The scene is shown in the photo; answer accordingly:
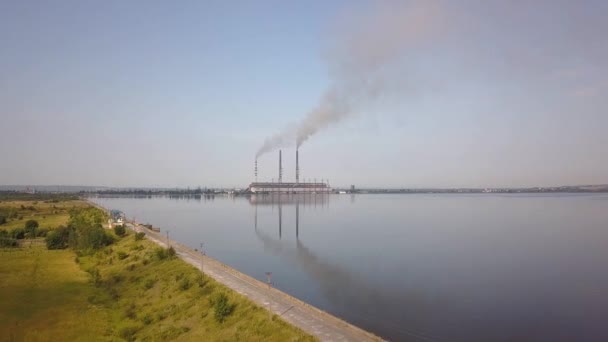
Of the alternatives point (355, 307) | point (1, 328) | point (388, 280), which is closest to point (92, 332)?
point (1, 328)

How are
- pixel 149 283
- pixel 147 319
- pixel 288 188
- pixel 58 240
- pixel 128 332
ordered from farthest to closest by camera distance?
1. pixel 288 188
2. pixel 58 240
3. pixel 149 283
4. pixel 147 319
5. pixel 128 332

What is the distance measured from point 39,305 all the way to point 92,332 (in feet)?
15.5

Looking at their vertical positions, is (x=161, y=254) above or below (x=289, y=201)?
below

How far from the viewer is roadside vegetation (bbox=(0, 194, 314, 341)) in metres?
14.6

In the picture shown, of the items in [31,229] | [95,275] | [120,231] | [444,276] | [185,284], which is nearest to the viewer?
[185,284]

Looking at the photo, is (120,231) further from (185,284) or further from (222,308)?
(222,308)

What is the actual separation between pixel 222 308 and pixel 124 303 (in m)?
6.95

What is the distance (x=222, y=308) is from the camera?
14977mm

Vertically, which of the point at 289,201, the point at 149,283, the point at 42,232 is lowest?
the point at 149,283

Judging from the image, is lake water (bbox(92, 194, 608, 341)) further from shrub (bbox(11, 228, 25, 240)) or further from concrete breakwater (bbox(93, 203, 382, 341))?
shrub (bbox(11, 228, 25, 240))

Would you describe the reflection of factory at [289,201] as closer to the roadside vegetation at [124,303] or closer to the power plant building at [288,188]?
the power plant building at [288,188]

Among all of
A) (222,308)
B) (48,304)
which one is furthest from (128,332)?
(48,304)

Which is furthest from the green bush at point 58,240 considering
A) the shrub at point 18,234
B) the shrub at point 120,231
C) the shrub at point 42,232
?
the shrub at point 42,232

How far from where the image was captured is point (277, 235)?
4475cm
